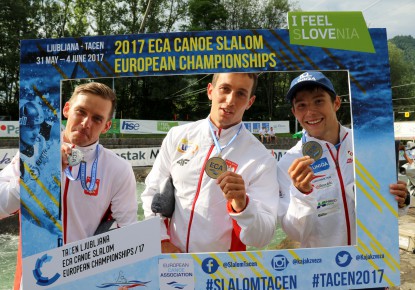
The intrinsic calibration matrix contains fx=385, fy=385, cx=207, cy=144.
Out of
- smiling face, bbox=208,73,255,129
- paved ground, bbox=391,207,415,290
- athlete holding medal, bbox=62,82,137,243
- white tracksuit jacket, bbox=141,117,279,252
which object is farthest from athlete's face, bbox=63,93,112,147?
paved ground, bbox=391,207,415,290

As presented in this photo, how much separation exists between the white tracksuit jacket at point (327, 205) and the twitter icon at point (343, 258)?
98mm

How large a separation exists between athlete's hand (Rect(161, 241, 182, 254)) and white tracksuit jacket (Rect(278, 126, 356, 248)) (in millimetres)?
583

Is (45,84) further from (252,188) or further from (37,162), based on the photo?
(252,188)

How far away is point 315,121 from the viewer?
2186 millimetres

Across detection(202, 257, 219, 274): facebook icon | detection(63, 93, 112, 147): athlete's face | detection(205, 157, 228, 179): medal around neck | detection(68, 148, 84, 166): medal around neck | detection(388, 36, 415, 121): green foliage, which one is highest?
detection(388, 36, 415, 121): green foliage

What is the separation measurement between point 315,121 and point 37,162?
59.4 inches

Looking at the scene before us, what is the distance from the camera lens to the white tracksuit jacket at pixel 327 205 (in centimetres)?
202

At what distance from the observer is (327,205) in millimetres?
2074

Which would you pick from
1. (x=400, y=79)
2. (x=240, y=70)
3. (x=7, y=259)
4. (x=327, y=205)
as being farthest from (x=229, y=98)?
(x=7, y=259)

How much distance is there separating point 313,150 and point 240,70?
0.56m

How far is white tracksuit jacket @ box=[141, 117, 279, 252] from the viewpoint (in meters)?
2.01

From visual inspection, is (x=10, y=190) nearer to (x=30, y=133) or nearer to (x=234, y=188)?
(x=30, y=133)

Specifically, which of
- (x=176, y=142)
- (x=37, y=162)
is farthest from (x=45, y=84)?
(x=176, y=142)

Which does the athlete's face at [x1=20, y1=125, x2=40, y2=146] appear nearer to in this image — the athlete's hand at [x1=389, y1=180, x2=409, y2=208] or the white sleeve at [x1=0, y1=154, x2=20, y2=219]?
the white sleeve at [x1=0, y1=154, x2=20, y2=219]
